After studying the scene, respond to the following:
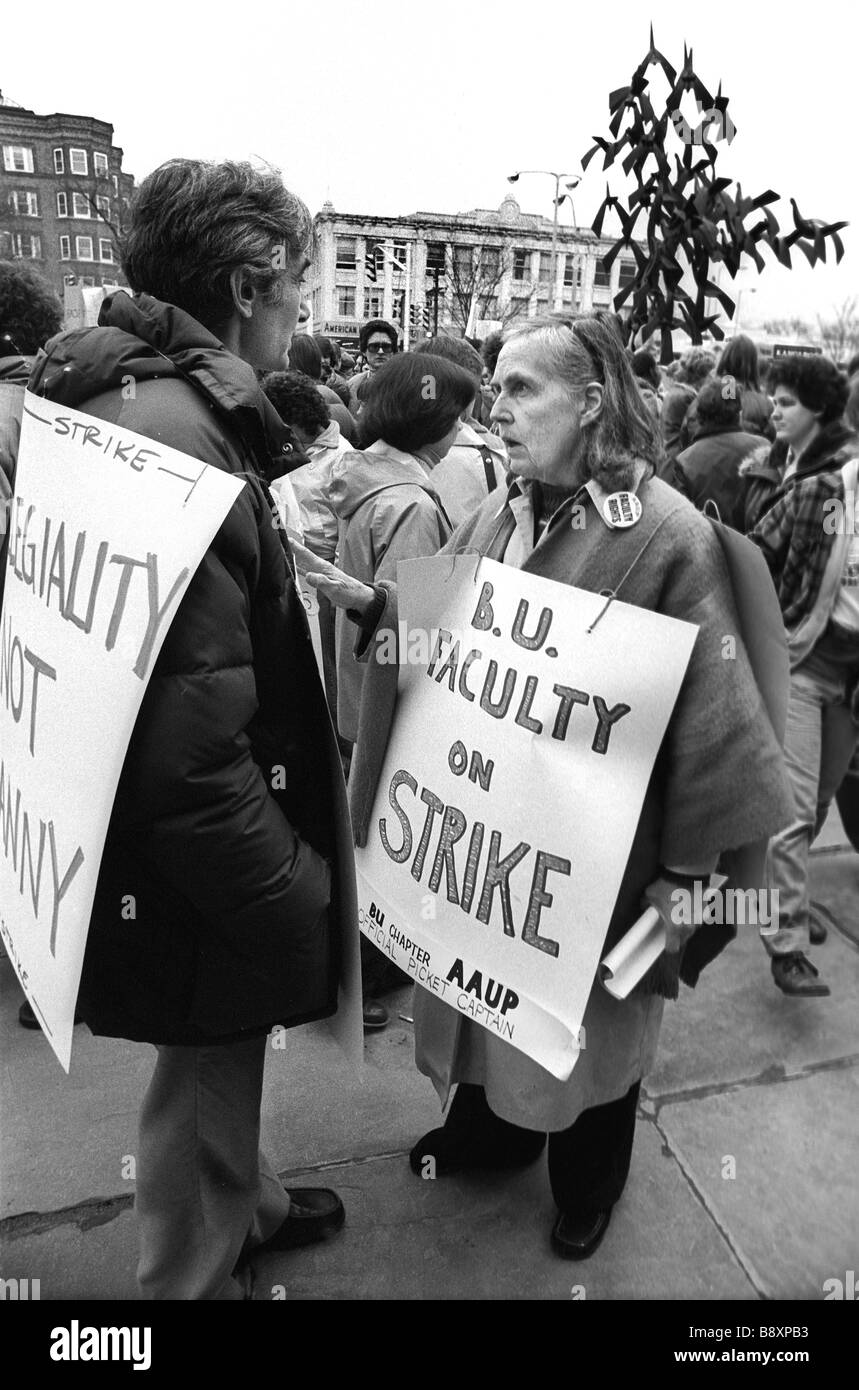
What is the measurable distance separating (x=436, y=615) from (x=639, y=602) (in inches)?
17.0

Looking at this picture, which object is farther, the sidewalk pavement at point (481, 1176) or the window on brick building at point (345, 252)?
the window on brick building at point (345, 252)

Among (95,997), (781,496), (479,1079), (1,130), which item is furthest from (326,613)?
(1,130)

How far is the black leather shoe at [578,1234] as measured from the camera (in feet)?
6.53

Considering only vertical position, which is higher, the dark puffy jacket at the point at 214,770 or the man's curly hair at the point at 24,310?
the man's curly hair at the point at 24,310

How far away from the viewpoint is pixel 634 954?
66.7 inches

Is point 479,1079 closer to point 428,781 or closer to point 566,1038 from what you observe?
point 566,1038

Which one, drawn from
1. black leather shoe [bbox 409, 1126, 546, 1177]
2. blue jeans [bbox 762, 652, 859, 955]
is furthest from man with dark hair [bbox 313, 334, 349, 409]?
black leather shoe [bbox 409, 1126, 546, 1177]

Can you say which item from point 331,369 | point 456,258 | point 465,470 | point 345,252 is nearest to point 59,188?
point 345,252

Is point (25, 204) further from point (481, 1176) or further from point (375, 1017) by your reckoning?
point (481, 1176)

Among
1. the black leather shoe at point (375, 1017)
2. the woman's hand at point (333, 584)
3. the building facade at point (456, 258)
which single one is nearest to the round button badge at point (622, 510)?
the woman's hand at point (333, 584)

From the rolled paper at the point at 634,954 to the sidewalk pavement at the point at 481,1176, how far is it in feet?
1.92

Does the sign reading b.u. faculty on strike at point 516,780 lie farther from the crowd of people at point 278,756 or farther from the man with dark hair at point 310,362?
the man with dark hair at point 310,362

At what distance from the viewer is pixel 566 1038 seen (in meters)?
1.64

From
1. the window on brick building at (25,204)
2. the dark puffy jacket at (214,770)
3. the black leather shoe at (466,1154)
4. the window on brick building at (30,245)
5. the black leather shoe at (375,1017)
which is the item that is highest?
the window on brick building at (25,204)
